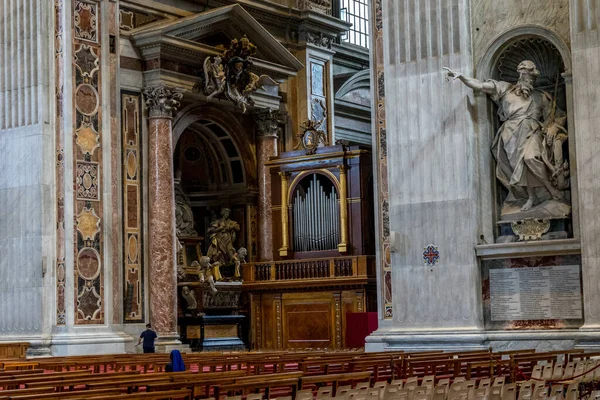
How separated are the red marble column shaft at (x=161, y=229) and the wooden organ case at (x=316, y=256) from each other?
7.91 ft

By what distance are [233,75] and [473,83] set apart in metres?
9.02

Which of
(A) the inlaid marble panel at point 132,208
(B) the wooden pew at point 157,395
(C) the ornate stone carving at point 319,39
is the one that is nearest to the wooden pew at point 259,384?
(B) the wooden pew at point 157,395

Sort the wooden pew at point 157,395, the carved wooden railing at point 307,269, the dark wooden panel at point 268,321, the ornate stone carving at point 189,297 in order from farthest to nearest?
the dark wooden panel at point 268,321 → the ornate stone carving at point 189,297 → the carved wooden railing at point 307,269 → the wooden pew at point 157,395

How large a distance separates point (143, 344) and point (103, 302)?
4.01 ft

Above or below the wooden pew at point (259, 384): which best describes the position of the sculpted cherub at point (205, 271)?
above

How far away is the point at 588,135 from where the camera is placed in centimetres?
1558

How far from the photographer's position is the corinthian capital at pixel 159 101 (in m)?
23.4

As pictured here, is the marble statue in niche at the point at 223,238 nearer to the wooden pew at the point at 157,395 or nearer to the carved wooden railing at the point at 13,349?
the carved wooden railing at the point at 13,349

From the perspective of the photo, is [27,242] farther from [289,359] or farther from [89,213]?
[289,359]

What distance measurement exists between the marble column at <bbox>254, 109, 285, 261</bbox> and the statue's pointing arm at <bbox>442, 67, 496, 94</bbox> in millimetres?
9768

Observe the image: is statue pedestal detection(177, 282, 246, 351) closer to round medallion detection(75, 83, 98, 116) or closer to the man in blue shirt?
the man in blue shirt

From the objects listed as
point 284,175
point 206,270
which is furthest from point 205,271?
point 284,175

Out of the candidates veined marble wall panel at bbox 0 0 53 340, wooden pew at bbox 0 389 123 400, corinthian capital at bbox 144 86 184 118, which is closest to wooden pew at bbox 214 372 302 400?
wooden pew at bbox 0 389 123 400

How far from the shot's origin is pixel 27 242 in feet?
69.8
